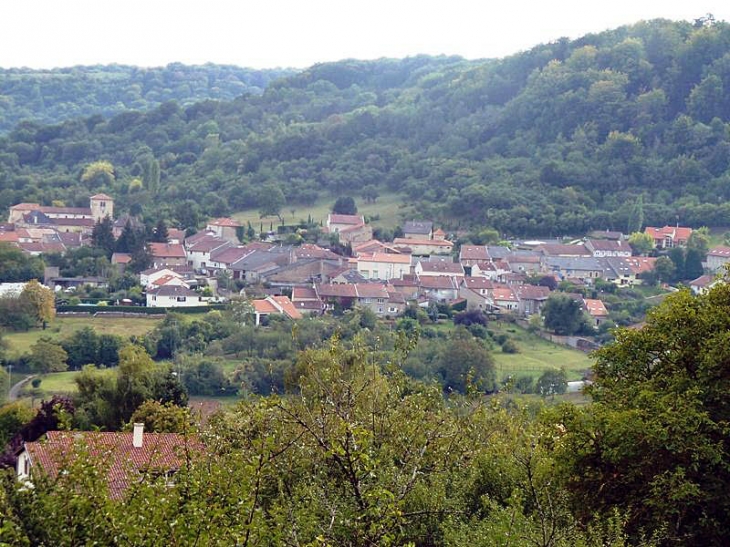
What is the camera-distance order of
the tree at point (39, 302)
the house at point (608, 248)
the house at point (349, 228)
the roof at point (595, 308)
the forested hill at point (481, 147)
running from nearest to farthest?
the tree at point (39, 302), the roof at point (595, 308), the house at point (608, 248), the house at point (349, 228), the forested hill at point (481, 147)

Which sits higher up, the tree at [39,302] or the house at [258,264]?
the tree at [39,302]

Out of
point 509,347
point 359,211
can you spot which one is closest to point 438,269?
point 509,347

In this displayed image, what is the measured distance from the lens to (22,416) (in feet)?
69.0

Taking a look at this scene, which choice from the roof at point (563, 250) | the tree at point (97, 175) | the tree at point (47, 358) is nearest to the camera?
the tree at point (47, 358)

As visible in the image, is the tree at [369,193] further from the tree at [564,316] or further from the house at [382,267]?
the tree at [564,316]

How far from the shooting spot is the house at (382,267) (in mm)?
49344

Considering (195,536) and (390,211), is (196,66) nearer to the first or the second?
(390,211)

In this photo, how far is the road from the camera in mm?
30188

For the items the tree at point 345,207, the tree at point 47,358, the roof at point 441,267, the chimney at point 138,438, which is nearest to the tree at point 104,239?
the tree at point 345,207

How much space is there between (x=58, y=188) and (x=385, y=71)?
197ft

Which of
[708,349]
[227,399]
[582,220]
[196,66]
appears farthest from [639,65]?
[196,66]

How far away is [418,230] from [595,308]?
15.7 metres

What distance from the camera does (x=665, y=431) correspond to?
934 centimetres

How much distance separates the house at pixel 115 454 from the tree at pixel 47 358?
1736cm
